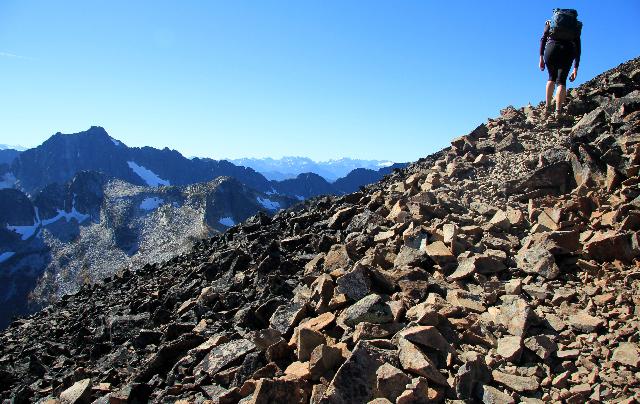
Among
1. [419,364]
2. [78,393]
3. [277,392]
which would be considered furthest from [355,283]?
[78,393]

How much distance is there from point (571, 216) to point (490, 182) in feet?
11.7

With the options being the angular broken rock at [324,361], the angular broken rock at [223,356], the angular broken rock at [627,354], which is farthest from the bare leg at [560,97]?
the angular broken rock at [223,356]

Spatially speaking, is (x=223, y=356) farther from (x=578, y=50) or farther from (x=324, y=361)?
(x=578, y=50)

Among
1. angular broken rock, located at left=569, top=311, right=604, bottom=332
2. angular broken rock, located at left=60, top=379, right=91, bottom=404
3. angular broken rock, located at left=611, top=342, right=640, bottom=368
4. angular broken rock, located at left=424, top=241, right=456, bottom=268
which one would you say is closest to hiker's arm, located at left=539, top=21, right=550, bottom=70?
angular broken rock, located at left=424, top=241, right=456, bottom=268

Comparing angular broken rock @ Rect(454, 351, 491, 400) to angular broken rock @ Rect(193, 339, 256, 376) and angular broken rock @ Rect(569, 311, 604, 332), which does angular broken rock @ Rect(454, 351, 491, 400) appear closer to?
angular broken rock @ Rect(569, 311, 604, 332)

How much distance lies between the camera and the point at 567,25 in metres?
16.3

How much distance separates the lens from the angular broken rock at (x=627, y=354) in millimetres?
6684

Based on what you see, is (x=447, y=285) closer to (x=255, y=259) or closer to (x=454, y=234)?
(x=454, y=234)

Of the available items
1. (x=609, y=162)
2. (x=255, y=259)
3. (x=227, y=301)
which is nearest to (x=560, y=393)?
(x=609, y=162)

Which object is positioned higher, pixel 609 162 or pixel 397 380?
pixel 609 162

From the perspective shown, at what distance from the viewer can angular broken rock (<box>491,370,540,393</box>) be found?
673 centimetres

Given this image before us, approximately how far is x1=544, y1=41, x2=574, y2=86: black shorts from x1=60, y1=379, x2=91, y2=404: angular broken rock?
743 inches

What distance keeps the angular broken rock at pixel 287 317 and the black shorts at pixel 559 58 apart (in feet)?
→ 46.1

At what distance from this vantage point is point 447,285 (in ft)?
31.7
